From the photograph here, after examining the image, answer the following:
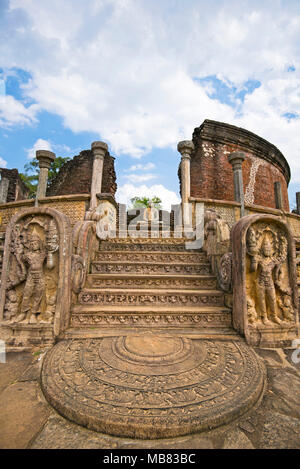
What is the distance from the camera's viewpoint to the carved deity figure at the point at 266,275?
7.98 ft

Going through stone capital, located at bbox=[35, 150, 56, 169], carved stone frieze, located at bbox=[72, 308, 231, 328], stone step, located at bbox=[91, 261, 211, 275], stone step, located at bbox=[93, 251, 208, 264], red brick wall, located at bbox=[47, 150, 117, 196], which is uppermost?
red brick wall, located at bbox=[47, 150, 117, 196]

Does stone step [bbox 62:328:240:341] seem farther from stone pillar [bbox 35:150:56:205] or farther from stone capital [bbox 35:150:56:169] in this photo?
stone capital [bbox 35:150:56:169]

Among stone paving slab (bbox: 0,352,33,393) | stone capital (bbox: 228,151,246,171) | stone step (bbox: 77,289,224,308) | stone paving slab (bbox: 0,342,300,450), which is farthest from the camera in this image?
stone capital (bbox: 228,151,246,171)

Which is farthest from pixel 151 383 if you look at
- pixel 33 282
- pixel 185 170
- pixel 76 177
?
pixel 76 177

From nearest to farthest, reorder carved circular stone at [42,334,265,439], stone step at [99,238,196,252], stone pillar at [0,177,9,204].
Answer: carved circular stone at [42,334,265,439] → stone step at [99,238,196,252] → stone pillar at [0,177,9,204]

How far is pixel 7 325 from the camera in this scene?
7.41 feet

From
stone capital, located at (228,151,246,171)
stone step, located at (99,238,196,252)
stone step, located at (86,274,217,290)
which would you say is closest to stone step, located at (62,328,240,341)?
stone step, located at (86,274,217,290)

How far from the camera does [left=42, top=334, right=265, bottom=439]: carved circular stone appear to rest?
122 cm

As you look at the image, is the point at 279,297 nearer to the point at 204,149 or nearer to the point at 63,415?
the point at 63,415

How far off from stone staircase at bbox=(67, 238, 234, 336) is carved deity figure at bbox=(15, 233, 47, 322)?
1.39 feet

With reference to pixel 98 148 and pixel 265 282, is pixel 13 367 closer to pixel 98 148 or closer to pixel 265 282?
pixel 265 282

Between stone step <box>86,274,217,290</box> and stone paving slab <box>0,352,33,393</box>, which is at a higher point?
stone step <box>86,274,217,290</box>

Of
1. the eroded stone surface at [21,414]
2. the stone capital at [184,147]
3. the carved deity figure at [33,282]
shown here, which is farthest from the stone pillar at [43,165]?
the eroded stone surface at [21,414]
